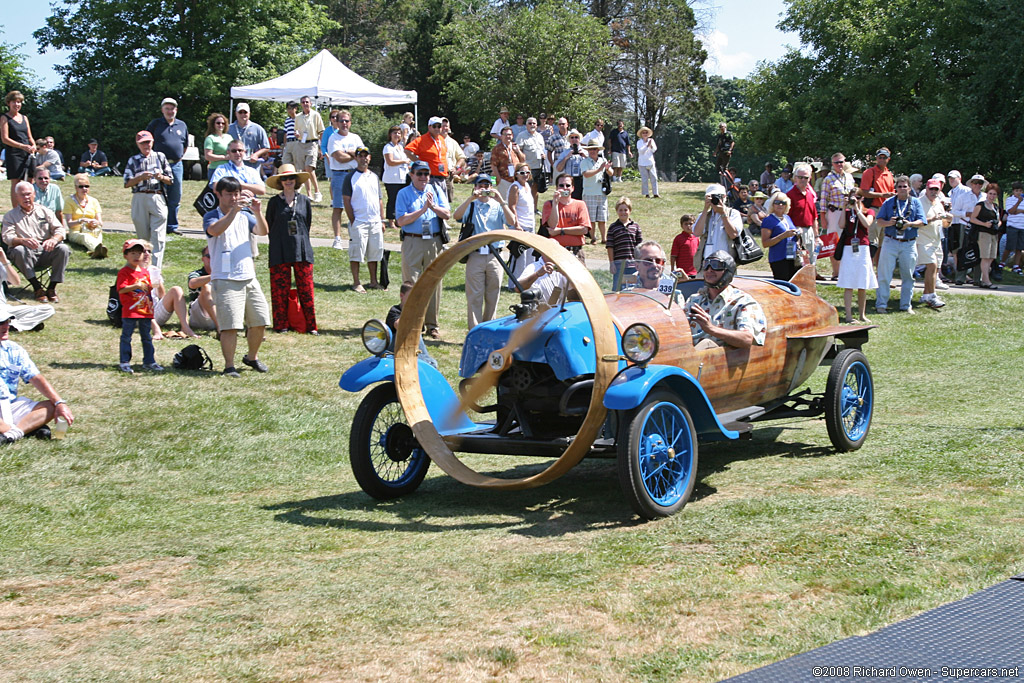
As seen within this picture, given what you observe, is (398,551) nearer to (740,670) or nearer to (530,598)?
(530,598)

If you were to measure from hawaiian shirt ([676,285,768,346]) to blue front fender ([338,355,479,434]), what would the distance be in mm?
1792

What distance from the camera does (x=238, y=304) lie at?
11250 mm

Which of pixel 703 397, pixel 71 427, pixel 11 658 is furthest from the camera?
pixel 71 427

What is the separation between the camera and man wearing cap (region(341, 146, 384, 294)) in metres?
15.7

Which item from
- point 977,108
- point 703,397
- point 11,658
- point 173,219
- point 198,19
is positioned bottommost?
point 11,658

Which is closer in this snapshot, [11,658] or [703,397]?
[11,658]

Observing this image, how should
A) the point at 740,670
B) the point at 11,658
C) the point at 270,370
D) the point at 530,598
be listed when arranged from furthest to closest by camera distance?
1. the point at 270,370
2. the point at 530,598
3. the point at 11,658
4. the point at 740,670

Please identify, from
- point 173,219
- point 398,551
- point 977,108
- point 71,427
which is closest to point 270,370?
point 71,427

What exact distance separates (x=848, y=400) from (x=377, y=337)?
148 inches

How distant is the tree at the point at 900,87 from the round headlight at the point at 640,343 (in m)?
27.5

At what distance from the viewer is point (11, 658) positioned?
477cm

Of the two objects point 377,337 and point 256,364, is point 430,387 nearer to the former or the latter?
point 377,337

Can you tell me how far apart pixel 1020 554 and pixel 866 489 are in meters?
1.63

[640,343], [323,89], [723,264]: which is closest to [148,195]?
[723,264]
